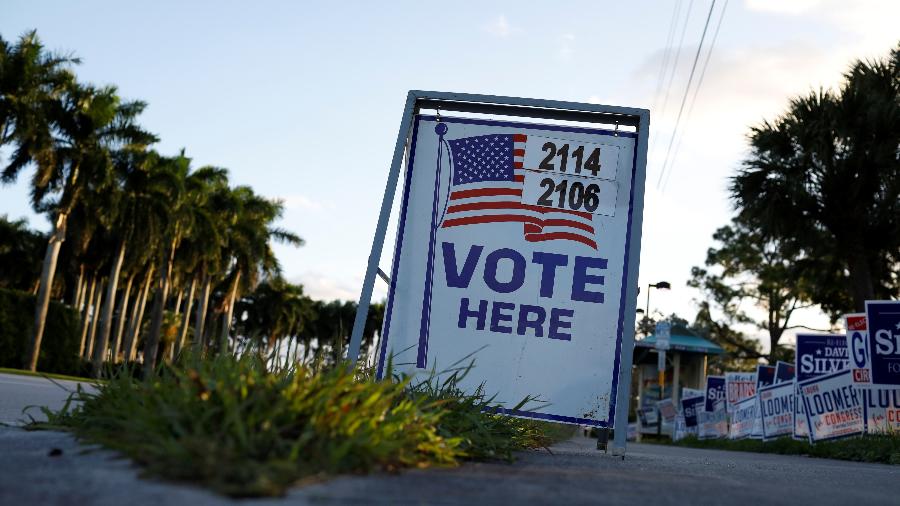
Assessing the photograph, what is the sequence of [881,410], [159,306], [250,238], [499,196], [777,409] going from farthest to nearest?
[250,238], [159,306], [777,409], [881,410], [499,196]

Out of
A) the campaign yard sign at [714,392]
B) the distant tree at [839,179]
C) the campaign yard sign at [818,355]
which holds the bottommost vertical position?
the campaign yard sign at [714,392]

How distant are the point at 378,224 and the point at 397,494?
280 centimetres

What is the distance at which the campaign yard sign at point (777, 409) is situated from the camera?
16281mm

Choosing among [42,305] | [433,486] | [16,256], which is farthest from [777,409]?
[16,256]

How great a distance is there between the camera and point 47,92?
33312mm

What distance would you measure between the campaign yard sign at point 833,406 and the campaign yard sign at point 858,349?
16.8 inches

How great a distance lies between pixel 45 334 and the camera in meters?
36.3

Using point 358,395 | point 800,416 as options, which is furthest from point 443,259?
point 800,416

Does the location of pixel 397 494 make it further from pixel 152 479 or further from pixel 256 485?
pixel 152 479

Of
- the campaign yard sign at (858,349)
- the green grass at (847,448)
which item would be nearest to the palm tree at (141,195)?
the green grass at (847,448)

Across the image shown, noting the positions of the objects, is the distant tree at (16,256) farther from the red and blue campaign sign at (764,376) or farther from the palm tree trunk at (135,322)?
the red and blue campaign sign at (764,376)

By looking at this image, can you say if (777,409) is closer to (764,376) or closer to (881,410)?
(764,376)

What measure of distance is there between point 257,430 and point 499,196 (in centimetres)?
275

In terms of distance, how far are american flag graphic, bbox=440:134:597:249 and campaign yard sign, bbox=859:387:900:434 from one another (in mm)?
9699
